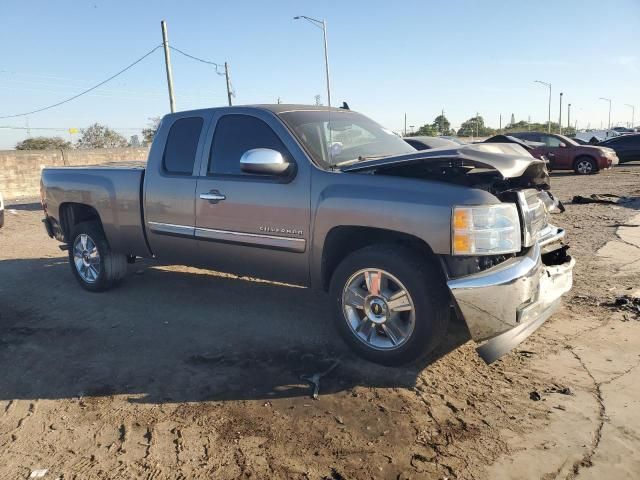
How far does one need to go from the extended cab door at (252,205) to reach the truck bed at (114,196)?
0.94 metres

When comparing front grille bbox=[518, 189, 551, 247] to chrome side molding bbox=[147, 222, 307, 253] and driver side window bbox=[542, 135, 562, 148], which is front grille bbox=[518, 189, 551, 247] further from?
driver side window bbox=[542, 135, 562, 148]

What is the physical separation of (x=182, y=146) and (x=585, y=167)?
1776 centimetres

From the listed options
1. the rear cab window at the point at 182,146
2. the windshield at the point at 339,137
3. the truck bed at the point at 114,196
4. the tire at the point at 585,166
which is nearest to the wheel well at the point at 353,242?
the windshield at the point at 339,137

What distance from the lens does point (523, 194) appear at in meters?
3.61

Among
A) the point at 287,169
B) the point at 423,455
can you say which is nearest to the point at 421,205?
the point at 287,169

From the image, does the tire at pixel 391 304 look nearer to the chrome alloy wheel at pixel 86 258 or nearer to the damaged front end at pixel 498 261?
the damaged front end at pixel 498 261

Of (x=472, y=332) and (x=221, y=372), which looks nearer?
(x=472, y=332)

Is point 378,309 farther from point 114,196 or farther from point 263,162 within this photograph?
point 114,196

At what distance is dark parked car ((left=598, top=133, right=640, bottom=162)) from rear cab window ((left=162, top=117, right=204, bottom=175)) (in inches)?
848

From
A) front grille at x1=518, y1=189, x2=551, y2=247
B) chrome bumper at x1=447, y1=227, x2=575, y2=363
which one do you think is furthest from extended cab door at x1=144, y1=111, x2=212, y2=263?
front grille at x1=518, y1=189, x2=551, y2=247

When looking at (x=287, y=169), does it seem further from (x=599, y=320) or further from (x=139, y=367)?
(x=599, y=320)

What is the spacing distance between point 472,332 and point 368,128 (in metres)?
2.41

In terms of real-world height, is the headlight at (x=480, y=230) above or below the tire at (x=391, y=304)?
above

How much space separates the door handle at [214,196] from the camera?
4539 millimetres
